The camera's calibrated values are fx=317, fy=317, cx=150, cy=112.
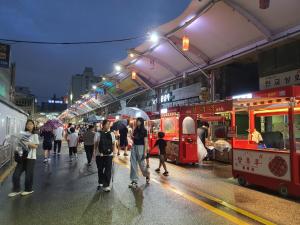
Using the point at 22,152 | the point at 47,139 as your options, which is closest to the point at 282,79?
the point at 47,139

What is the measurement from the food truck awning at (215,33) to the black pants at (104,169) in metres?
9.14

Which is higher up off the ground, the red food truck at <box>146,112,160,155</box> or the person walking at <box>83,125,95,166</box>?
the red food truck at <box>146,112,160,155</box>

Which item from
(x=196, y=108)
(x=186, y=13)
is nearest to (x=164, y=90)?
(x=186, y=13)

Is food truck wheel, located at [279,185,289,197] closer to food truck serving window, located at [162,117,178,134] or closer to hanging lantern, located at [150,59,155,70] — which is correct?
food truck serving window, located at [162,117,178,134]

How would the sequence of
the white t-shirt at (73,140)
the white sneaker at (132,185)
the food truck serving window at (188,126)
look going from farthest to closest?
the white t-shirt at (73,140)
the food truck serving window at (188,126)
the white sneaker at (132,185)

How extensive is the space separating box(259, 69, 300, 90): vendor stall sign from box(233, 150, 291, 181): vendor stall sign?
6.26 metres

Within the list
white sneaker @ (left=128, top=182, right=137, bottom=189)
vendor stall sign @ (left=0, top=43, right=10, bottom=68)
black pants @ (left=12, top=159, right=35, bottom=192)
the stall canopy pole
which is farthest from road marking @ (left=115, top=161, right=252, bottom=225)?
vendor stall sign @ (left=0, top=43, right=10, bottom=68)

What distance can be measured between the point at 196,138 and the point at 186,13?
6.07 m

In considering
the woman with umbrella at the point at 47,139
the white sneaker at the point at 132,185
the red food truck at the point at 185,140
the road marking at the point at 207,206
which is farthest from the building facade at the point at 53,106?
the road marking at the point at 207,206

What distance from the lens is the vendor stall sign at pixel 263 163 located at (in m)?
7.87

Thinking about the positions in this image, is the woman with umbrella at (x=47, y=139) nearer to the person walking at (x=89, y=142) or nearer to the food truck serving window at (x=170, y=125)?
the person walking at (x=89, y=142)

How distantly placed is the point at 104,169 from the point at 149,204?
213 centimetres

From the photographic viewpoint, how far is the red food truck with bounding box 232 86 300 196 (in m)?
7.73

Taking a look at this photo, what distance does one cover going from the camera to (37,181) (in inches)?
390
